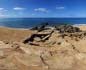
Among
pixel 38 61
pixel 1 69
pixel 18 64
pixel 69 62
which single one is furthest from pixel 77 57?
pixel 1 69

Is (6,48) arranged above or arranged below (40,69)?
above

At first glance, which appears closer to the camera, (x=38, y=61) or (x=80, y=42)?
(x=38, y=61)

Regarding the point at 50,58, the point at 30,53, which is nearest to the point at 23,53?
the point at 30,53

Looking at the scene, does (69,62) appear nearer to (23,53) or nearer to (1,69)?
(23,53)

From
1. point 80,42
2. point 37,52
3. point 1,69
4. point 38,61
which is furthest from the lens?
point 80,42

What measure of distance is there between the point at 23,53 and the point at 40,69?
2.44ft

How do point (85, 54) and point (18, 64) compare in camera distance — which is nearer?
point (18, 64)

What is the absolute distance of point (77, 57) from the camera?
600 centimetres

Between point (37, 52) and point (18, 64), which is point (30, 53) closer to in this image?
point (37, 52)

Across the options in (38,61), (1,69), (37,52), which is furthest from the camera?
(37,52)

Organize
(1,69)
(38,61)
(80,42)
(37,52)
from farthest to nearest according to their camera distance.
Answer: (80,42) → (37,52) → (38,61) → (1,69)

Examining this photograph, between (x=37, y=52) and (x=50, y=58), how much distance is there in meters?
0.40

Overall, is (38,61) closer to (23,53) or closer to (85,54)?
(23,53)

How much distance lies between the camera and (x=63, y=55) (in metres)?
6.04
